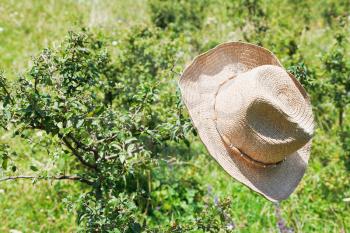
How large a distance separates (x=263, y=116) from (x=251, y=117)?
65mm

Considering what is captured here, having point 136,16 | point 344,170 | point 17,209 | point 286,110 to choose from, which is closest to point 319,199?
point 344,170

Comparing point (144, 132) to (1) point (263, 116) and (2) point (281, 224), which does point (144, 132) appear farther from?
(2) point (281, 224)

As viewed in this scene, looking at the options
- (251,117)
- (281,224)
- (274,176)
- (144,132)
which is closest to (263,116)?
(251,117)

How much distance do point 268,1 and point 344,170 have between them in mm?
2429

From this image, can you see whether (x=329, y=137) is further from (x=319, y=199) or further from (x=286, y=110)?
(x=286, y=110)

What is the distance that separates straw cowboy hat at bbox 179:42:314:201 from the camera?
2.64 metres

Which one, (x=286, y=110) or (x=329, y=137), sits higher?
(x=286, y=110)

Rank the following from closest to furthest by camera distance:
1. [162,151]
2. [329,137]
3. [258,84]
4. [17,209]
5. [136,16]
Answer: [258,84], [17,209], [162,151], [329,137], [136,16]

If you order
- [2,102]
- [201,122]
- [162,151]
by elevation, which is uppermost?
[2,102]

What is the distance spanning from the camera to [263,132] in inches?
106

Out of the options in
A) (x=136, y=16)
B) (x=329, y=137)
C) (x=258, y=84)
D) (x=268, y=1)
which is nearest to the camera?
(x=258, y=84)

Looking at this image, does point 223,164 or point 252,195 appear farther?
point 252,195

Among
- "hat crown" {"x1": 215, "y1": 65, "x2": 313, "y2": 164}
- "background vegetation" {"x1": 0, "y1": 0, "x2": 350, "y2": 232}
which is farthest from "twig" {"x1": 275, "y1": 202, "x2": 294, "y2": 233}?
"hat crown" {"x1": 215, "y1": 65, "x2": 313, "y2": 164}

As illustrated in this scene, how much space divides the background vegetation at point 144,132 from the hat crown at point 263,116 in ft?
1.02
